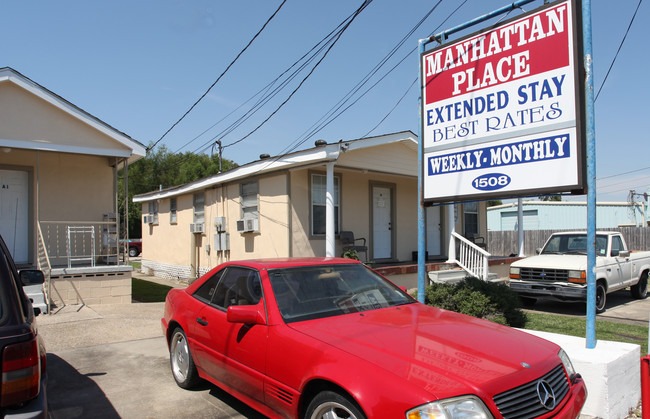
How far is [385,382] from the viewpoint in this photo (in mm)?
2582

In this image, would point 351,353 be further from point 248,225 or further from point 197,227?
point 197,227

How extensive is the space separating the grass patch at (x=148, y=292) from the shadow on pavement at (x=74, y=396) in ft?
19.4

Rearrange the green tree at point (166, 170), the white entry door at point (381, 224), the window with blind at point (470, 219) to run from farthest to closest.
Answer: the green tree at point (166, 170)
the window with blind at point (470, 219)
the white entry door at point (381, 224)

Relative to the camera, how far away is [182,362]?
477 cm

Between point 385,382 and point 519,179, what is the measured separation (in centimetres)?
334

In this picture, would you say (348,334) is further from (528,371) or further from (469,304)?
(469,304)


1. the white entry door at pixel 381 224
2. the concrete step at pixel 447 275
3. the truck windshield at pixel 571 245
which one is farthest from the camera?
the white entry door at pixel 381 224

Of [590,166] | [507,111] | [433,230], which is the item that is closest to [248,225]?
[433,230]

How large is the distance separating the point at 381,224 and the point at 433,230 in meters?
2.32

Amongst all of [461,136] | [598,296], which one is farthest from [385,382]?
[598,296]

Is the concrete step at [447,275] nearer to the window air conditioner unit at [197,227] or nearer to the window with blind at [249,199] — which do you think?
the window with blind at [249,199]

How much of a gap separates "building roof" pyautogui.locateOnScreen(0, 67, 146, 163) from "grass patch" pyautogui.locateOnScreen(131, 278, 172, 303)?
3543 millimetres

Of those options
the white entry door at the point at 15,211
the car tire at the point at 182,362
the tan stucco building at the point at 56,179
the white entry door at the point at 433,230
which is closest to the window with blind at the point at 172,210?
the tan stucco building at the point at 56,179

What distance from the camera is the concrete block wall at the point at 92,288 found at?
9219 mm
